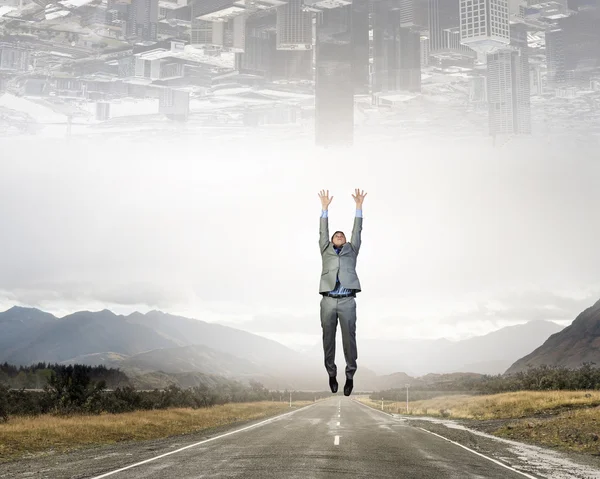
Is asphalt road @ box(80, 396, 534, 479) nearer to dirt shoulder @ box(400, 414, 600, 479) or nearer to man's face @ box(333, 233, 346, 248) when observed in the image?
dirt shoulder @ box(400, 414, 600, 479)

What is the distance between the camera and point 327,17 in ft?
399

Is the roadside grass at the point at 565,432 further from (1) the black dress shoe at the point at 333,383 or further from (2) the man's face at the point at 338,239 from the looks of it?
(2) the man's face at the point at 338,239

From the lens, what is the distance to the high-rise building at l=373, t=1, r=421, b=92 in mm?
132000

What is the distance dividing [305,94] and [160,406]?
120916mm

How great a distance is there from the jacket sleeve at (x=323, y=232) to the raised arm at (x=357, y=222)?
1.28 feet

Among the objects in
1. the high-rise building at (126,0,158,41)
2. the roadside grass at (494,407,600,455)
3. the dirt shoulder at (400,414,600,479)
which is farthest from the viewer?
the high-rise building at (126,0,158,41)

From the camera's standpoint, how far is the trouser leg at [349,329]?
9062mm

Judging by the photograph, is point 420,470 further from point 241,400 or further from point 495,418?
point 241,400

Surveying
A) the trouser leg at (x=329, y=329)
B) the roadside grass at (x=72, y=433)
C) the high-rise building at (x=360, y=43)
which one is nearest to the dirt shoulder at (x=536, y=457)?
the trouser leg at (x=329, y=329)

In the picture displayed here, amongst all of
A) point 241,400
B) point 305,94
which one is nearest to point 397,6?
point 305,94

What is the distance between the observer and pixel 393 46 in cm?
13575

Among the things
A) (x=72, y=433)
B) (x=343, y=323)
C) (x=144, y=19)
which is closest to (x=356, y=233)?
(x=343, y=323)

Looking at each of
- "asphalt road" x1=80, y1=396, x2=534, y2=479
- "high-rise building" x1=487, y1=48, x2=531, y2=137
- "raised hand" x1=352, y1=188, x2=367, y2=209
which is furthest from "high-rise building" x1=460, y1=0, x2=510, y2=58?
"raised hand" x1=352, y1=188, x2=367, y2=209

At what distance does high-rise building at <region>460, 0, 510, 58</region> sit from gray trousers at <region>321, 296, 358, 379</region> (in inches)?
4107
